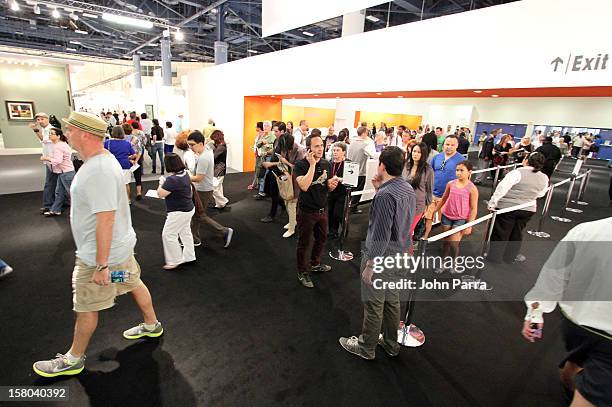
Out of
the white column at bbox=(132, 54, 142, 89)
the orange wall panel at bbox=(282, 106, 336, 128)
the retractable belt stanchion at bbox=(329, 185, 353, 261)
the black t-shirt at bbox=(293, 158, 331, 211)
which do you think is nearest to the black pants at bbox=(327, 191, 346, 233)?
the retractable belt stanchion at bbox=(329, 185, 353, 261)

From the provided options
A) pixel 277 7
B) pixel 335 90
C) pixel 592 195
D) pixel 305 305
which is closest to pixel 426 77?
pixel 335 90

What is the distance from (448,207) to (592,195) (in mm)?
8722

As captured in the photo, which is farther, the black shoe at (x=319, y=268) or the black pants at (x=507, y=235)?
the black pants at (x=507, y=235)

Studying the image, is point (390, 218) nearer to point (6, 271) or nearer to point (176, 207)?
point (176, 207)

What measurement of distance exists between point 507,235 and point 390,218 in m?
2.81

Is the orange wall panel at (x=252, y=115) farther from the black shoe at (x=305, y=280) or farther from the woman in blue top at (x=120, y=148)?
the black shoe at (x=305, y=280)

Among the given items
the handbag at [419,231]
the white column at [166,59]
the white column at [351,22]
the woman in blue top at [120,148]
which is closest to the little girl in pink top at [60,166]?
the woman in blue top at [120,148]

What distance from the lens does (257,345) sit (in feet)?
8.09

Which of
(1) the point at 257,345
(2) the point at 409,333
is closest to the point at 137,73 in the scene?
(1) the point at 257,345

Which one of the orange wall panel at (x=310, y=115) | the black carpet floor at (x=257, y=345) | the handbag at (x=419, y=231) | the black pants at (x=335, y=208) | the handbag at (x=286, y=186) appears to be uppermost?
the orange wall panel at (x=310, y=115)

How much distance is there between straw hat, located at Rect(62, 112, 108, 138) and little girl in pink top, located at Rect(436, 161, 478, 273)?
10.8 feet

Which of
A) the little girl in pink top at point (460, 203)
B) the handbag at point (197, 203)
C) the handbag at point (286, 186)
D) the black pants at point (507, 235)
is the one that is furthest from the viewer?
the handbag at point (286, 186)

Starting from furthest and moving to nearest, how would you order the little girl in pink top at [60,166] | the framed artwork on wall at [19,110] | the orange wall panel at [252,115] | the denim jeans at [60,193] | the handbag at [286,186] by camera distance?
the framed artwork on wall at [19,110] < the orange wall panel at [252,115] < the denim jeans at [60,193] < the little girl in pink top at [60,166] < the handbag at [286,186]

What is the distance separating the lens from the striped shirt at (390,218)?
2005 mm
